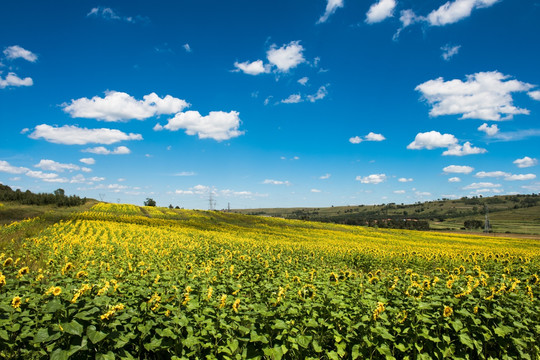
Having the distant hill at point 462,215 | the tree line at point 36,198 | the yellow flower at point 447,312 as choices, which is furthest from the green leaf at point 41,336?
the distant hill at point 462,215

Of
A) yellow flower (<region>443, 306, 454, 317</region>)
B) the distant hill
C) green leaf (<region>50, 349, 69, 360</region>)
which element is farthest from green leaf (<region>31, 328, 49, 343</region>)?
the distant hill

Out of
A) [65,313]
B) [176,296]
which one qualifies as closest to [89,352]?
[65,313]

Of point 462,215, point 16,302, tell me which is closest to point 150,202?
point 16,302

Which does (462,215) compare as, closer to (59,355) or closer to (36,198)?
(36,198)

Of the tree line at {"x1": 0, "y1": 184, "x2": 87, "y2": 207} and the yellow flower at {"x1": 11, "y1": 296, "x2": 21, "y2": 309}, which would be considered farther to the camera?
the tree line at {"x1": 0, "y1": 184, "x2": 87, "y2": 207}

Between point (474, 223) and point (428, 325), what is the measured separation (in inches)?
4443

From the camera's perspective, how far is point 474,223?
96.2m

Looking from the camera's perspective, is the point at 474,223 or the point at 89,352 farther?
the point at 474,223

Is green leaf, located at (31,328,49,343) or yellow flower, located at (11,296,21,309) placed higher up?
yellow flower, located at (11,296,21,309)

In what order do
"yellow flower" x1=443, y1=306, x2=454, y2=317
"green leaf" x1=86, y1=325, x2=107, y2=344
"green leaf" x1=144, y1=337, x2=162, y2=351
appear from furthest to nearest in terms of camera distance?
"yellow flower" x1=443, y1=306, x2=454, y2=317, "green leaf" x1=144, y1=337, x2=162, y2=351, "green leaf" x1=86, y1=325, x2=107, y2=344

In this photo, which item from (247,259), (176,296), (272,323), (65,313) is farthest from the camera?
(247,259)

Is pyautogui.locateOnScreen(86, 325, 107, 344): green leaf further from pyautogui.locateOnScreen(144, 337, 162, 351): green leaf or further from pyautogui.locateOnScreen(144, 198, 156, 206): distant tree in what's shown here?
pyautogui.locateOnScreen(144, 198, 156, 206): distant tree

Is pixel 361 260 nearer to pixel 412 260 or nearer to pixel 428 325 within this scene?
pixel 412 260

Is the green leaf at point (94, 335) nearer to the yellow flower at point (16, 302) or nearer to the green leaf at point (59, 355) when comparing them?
the green leaf at point (59, 355)
